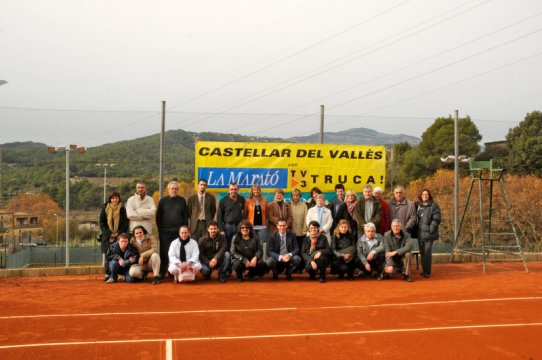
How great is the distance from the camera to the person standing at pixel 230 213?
35.1 ft

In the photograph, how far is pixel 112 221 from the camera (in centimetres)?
1035

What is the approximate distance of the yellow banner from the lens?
1177cm

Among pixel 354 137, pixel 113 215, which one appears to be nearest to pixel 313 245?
pixel 354 137

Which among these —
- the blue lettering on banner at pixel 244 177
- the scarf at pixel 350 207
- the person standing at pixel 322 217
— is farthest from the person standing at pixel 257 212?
the scarf at pixel 350 207

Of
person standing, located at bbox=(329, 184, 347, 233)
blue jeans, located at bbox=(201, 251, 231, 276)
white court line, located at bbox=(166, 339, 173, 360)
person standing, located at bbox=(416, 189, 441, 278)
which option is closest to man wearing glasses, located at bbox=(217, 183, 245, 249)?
blue jeans, located at bbox=(201, 251, 231, 276)

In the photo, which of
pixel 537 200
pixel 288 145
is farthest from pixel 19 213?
pixel 537 200

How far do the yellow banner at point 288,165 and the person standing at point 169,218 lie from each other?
1.26m

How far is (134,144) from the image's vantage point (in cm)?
1186

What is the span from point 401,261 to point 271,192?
9.50 feet

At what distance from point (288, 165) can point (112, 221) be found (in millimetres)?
3713

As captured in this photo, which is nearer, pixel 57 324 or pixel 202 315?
pixel 57 324

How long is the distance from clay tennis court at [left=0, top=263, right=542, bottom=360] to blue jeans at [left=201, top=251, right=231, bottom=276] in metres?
0.22

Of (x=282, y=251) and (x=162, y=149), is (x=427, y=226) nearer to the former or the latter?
(x=282, y=251)

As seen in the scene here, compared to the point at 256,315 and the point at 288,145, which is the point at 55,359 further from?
the point at 288,145
